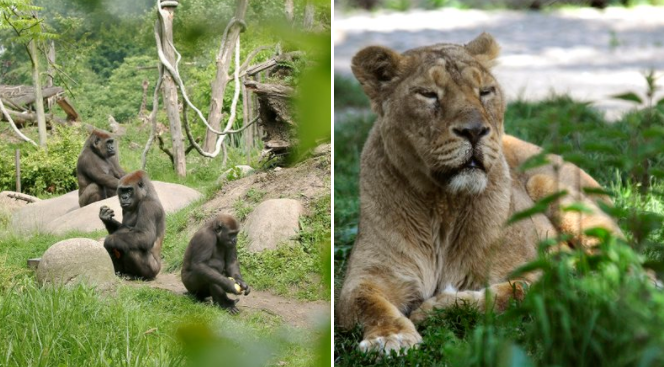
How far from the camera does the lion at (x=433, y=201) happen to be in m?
2.52

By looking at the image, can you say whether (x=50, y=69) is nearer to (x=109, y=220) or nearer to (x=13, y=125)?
(x=13, y=125)

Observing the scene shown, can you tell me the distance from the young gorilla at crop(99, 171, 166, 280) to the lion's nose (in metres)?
1.22

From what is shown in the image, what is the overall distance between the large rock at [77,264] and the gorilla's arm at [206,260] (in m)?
0.35

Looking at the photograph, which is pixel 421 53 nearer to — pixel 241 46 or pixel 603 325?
pixel 241 46

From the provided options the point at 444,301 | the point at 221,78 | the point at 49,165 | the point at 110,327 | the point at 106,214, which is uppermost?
the point at 221,78

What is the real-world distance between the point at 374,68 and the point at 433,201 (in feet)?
1.51

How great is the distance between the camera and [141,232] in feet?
10.5

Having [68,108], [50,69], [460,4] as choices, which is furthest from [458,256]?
[460,4]

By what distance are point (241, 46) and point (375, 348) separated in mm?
1095

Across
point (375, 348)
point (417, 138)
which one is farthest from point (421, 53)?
point (375, 348)

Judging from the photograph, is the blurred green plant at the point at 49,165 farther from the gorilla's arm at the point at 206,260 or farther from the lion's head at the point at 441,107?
the lion's head at the point at 441,107

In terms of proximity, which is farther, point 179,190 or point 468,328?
point 179,190

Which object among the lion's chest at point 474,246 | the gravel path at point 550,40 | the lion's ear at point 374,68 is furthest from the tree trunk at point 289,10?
the gravel path at point 550,40

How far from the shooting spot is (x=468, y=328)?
250cm
